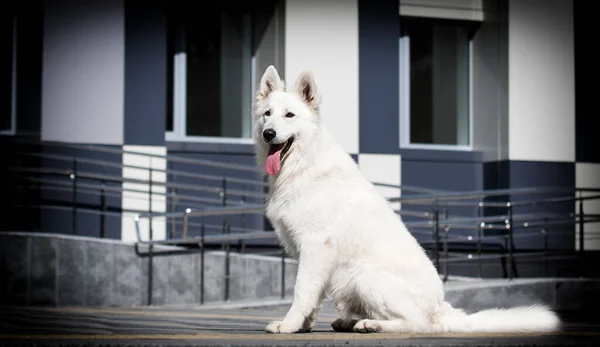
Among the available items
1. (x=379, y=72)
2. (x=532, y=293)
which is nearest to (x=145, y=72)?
(x=379, y=72)

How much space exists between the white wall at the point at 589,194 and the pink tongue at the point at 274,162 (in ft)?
24.8

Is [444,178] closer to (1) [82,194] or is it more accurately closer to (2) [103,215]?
(2) [103,215]

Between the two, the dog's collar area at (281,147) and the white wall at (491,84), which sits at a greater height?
the white wall at (491,84)

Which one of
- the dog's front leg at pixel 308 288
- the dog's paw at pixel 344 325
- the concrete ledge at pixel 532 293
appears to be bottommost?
the concrete ledge at pixel 532 293

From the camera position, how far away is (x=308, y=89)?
19.9ft

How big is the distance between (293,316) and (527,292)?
5.41 m

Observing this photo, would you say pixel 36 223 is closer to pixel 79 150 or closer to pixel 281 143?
pixel 79 150

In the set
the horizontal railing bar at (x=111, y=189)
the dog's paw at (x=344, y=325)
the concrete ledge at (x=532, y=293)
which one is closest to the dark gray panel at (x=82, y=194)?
the horizontal railing bar at (x=111, y=189)

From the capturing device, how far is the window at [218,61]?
12.8 m

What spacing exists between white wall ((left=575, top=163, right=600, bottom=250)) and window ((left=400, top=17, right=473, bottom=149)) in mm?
1551

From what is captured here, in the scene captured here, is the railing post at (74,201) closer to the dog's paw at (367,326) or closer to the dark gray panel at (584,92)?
the dog's paw at (367,326)

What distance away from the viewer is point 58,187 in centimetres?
1170

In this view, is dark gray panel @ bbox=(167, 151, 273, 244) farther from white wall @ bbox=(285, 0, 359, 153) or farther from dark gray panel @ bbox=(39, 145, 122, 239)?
white wall @ bbox=(285, 0, 359, 153)

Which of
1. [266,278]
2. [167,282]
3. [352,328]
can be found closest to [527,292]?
[266,278]
